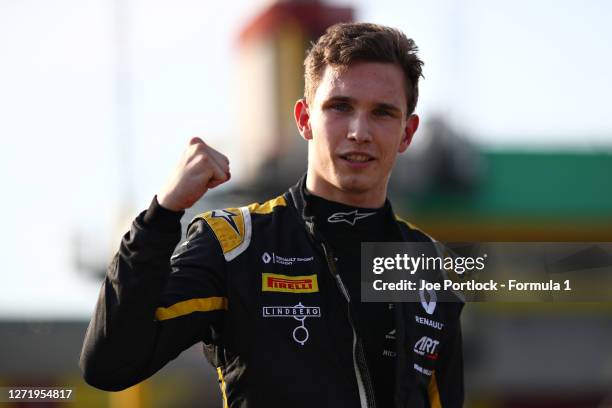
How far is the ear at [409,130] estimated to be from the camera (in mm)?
3486

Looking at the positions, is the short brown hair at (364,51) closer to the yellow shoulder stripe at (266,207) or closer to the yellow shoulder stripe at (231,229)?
the yellow shoulder stripe at (266,207)

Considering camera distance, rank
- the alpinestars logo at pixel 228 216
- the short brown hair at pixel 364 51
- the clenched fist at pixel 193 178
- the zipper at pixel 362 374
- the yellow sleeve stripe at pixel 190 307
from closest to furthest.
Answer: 1. the clenched fist at pixel 193 178
2. the yellow sleeve stripe at pixel 190 307
3. the zipper at pixel 362 374
4. the alpinestars logo at pixel 228 216
5. the short brown hair at pixel 364 51

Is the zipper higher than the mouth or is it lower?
lower

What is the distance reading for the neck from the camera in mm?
3363

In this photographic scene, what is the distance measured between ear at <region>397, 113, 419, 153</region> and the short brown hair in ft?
0.10

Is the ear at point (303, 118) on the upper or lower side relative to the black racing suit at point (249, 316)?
upper

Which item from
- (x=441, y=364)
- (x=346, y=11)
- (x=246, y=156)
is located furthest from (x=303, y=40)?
(x=441, y=364)

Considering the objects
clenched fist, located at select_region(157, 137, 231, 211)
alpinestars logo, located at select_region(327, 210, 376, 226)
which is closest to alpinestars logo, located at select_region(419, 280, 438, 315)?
alpinestars logo, located at select_region(327, 210, 376, 226)

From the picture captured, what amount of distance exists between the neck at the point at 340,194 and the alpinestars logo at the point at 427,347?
459mm

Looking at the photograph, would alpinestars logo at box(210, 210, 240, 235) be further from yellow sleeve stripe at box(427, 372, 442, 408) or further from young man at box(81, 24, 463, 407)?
yellow sleeve stripe at box(427, 372, 442, 408)

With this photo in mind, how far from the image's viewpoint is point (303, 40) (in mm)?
21016

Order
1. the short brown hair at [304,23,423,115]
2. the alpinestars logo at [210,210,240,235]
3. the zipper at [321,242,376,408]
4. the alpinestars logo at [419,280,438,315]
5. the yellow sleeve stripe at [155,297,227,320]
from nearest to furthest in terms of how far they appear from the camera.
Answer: the yellow sleeve stripe at [155,297,227,320] < the zipper at [321,242,376,408] < the alpinestars logo at [210,210,240,235] < the short brown hair at [304,23,423,115] < the alpinestars logo at [419,280,438,315]

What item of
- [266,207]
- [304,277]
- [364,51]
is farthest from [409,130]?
[304,277]

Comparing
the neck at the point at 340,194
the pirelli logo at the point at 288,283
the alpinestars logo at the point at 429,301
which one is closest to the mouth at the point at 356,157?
the neck at the point at 340,194
